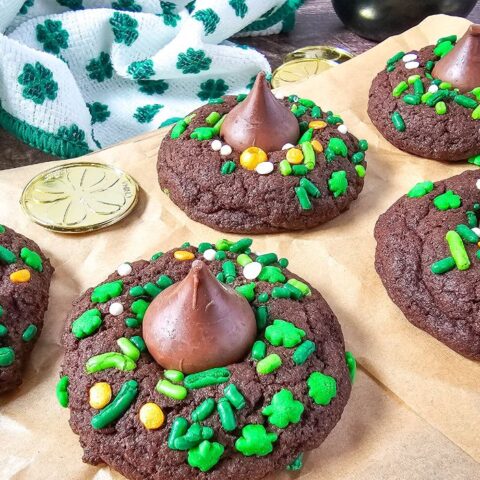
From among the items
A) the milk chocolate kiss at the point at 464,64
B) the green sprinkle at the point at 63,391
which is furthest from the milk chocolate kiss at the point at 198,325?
the milk chocolate kiss at the point at 464,64

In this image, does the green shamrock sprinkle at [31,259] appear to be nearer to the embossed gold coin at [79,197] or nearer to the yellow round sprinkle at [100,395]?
the embossed gold coin at [79,197]

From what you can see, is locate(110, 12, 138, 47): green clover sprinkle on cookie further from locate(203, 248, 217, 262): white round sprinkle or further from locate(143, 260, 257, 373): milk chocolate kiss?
locate(143, 260, 257, 373): milk chocolate kiss

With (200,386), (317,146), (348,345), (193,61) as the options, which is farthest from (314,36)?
(200,386)

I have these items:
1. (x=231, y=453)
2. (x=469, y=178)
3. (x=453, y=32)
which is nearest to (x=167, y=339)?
(x=231, y=453)

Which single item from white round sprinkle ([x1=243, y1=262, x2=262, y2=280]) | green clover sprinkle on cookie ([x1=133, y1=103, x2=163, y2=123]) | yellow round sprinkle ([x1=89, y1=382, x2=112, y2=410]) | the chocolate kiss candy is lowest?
green clover sprinkle on cookie ([x1=133, y1=103, x2=163, y2=123])

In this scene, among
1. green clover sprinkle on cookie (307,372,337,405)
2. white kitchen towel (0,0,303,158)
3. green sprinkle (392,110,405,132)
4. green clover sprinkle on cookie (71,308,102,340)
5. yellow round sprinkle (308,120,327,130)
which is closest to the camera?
green clover sprinkle on cookie (307,372,337,405)

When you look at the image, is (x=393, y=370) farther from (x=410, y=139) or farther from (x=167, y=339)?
(x=410, y=139)

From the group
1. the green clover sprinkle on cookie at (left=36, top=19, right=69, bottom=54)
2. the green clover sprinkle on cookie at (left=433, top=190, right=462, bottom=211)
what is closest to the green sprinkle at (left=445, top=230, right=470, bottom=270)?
the green clover sprinkle on cookie at (left=433, top=190, right=462, bottom=211)
